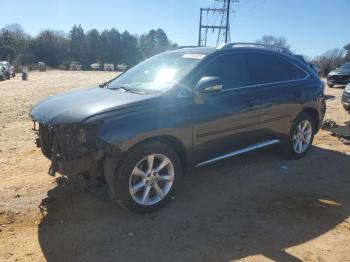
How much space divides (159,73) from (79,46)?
88120 mm

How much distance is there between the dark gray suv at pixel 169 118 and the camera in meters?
3.92

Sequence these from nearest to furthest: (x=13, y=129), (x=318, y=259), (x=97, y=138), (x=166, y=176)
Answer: (x=318, y=259), (x=97, y=138), (x=166, y=176), (x=13, y=129)

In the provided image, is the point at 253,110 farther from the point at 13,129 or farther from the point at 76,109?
the point at 13,129

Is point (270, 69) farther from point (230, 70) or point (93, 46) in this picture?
point (93, 46)

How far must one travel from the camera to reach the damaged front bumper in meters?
3.86

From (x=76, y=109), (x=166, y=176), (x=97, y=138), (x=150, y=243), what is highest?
(x=76, y=109)

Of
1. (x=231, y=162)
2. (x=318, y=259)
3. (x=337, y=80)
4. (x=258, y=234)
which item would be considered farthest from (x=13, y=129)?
(x=337, y=80)

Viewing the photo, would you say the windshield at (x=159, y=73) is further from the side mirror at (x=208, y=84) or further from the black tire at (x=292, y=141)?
the black tire at (x=292, y=141)

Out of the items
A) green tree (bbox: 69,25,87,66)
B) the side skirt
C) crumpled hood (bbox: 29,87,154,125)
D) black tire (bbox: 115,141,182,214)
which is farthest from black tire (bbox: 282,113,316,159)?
green tree (bbox: 69,25,87,66)

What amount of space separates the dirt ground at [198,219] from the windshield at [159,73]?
141 cm

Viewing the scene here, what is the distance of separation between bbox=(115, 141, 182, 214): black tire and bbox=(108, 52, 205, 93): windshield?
727mm

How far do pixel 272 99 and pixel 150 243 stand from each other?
2.89 meters

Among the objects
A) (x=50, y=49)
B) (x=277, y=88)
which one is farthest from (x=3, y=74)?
(x=50, y=49)

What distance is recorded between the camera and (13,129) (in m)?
8.60
